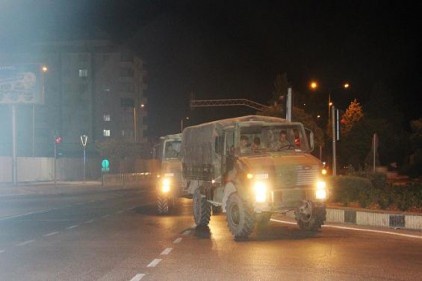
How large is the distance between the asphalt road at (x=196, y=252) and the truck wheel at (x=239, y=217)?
0.28 meters

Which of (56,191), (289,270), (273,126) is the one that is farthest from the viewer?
(56,191)

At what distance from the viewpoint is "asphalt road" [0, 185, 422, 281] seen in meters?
11.5

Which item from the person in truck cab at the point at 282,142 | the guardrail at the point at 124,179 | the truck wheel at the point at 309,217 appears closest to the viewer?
the truck wheel at the point at 309,217

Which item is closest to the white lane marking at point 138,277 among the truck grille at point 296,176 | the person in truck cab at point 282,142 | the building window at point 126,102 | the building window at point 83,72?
the truck grille at point 296,176

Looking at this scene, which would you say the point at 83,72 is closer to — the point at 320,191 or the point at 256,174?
the point at 320,191

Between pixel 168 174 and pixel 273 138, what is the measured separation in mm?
8617

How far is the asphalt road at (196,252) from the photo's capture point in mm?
11539

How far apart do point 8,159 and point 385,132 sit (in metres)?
39.4

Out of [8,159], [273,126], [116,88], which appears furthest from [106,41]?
[273,126]

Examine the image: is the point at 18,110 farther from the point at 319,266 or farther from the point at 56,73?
the point at 319,266

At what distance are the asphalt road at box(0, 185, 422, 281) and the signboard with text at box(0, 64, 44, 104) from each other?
2828 cm

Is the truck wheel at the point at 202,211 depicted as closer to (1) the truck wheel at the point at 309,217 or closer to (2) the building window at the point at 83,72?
(1) the truck wheel at the point at 309,217

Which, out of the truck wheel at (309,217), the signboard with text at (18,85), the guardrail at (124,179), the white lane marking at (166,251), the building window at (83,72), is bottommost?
the guardrail at (124,179)

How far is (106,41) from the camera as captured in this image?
10131 centimetres
